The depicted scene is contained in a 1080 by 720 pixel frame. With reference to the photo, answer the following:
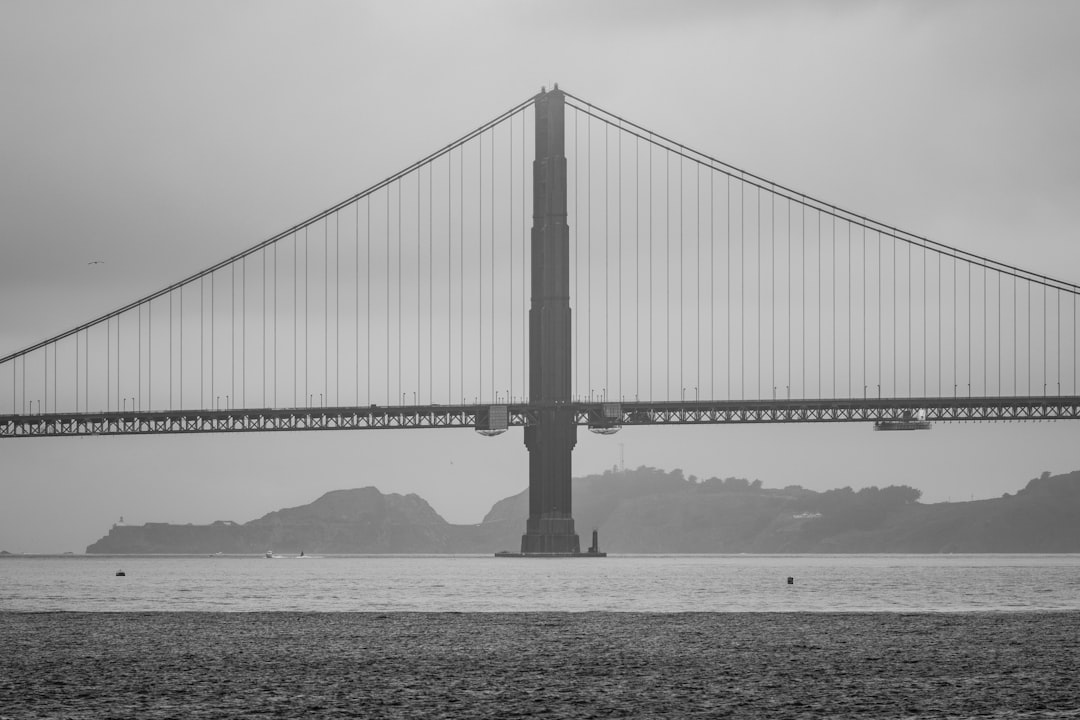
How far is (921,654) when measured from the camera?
84.0ft

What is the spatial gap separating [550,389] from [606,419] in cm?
452

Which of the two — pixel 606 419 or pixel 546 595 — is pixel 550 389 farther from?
pixel 546 595

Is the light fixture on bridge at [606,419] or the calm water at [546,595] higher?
the light fixture on bridge at [606,419]

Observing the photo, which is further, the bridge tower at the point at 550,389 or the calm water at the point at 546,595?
the bridge tower at the point at 550,389

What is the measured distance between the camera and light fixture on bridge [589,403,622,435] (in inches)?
4358

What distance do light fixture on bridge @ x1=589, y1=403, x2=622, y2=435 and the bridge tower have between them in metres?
1.77

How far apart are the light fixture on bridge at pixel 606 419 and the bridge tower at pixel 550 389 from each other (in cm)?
177

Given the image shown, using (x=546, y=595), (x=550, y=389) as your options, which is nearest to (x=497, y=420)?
(x=550, y=389)

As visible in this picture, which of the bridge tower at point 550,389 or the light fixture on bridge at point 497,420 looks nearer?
the light fixture on bridge at point 497,420

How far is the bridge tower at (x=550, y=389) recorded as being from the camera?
111312 mm

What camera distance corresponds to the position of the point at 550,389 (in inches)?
4390

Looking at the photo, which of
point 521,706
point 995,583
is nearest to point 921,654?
point 521,706

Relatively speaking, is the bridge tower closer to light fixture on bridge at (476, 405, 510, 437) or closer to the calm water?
light fixture on bridge at (476, 405, 510, 437)

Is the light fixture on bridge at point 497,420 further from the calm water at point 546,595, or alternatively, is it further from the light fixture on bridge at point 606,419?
the calm water at point 546,595
